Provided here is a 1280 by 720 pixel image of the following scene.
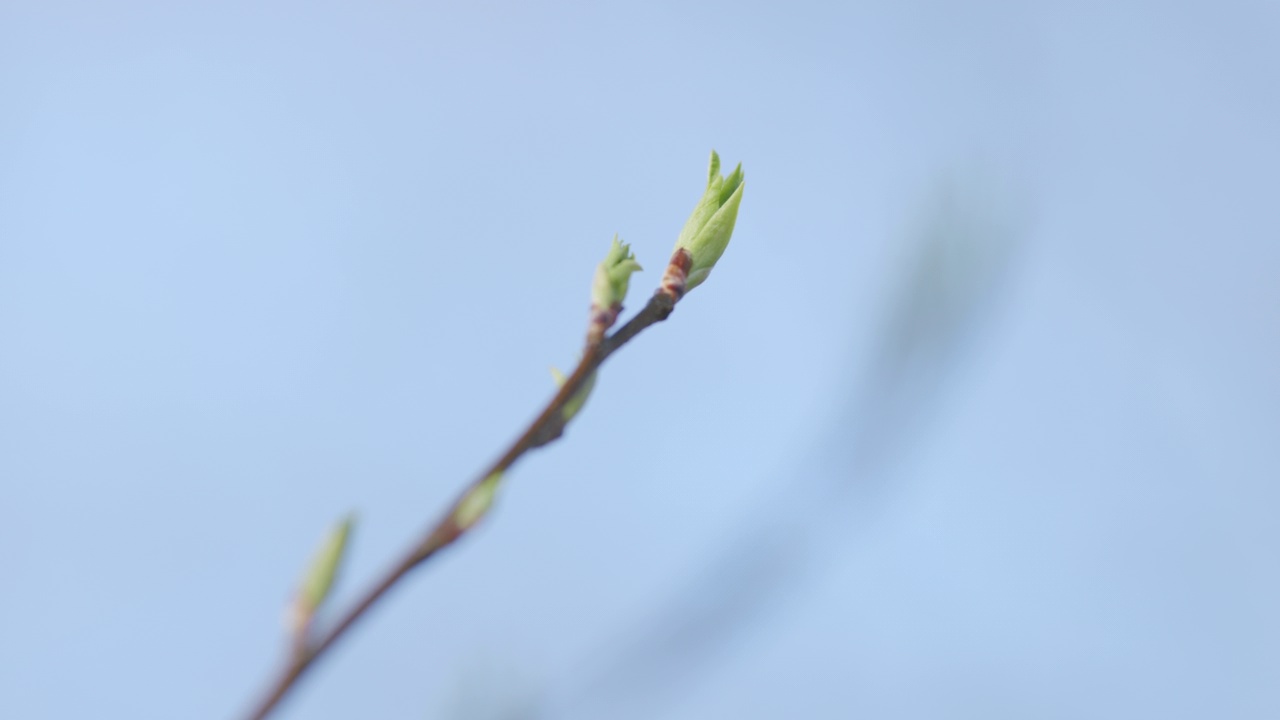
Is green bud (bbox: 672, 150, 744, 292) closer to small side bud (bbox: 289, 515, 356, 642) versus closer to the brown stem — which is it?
the brown stem

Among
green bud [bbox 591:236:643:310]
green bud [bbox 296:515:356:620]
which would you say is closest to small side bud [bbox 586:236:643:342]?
green bud [bbox 591:236:643:310]

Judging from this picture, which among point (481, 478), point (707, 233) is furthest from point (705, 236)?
point (481, 478)

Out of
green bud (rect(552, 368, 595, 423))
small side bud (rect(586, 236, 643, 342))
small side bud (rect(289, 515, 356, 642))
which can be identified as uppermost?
small side bud (rect(586, 236, 643, 342))

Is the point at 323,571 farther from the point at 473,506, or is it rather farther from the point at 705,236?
the point at 705,236

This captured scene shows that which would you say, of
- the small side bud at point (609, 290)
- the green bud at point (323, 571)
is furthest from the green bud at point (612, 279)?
the green bud at point (323, 571)

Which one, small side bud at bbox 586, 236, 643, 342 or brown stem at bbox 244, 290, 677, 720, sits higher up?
small side bud at bbox 586, 236, 643, 342

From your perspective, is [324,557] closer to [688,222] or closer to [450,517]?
[450,517]

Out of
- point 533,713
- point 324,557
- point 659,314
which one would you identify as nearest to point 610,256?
point 659,314

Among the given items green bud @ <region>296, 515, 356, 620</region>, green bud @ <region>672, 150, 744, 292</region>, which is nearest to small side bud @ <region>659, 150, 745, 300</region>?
green bud @ <region>672, 150, 744, 292</region>

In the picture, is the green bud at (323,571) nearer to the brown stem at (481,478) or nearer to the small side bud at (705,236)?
the brown stem at (481,478)
